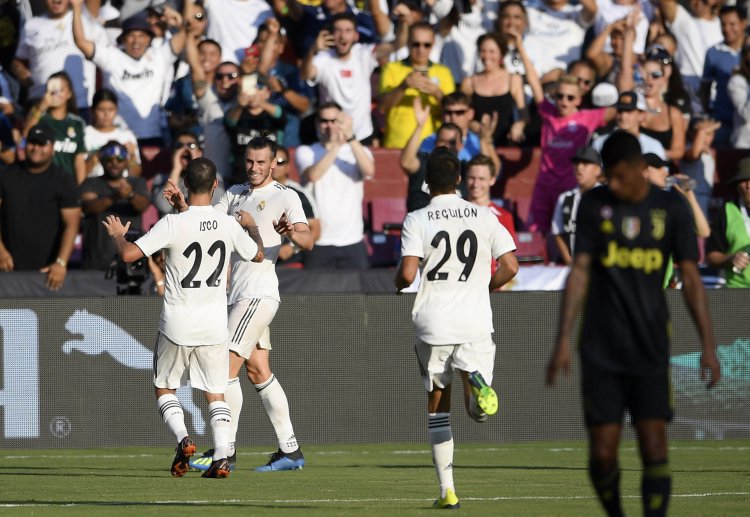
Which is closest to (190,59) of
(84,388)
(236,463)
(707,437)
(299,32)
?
(299,32)

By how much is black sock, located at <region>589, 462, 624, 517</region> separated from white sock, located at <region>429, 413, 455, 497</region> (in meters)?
1.97

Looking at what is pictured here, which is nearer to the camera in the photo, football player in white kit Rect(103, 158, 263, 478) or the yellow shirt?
football player in white kit Rect(103, 158, 263, 478)

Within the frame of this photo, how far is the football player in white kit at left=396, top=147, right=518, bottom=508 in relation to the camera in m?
9.38

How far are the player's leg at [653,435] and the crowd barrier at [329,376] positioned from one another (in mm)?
7380

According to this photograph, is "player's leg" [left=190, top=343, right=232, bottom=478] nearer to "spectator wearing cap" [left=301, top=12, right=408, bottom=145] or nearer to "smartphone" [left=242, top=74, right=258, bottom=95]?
"smartphone" [left=242, top=74, right=258, bottom=95]

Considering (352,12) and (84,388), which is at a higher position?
(352,12)

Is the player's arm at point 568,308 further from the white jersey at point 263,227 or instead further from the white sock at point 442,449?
the white jersey at point 263,227

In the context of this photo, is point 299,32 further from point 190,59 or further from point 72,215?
point 72,215

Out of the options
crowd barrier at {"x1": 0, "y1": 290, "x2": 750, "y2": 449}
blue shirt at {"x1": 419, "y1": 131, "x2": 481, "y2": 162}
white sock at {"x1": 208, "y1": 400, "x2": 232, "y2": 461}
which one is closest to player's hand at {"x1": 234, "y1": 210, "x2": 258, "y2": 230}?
white sock at {"x1": 208, "y1": 400, "x2": 232, "y2": 461}

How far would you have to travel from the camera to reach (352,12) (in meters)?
18.8

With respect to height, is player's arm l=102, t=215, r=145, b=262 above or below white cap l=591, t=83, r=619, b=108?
above

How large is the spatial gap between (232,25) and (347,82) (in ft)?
6.48

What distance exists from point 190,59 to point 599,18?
5.33 metres

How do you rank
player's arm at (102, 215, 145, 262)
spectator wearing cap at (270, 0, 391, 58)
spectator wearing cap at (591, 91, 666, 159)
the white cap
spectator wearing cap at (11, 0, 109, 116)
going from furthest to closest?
spectator wearing cap at (270, 0, 391, 58) < spectator wearing cap at (11, 0, 109, 116) < the white cap < spectator wearing cap at (591, 91, 666, 159) < player's arm at (102, 215, 145, 262)
